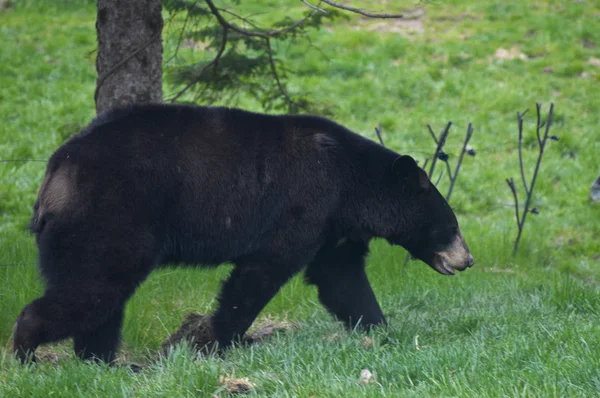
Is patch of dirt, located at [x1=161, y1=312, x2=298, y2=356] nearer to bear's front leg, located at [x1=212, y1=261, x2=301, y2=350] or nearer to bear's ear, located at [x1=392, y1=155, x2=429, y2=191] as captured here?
bear's front leg, located at [x1=212, y1=261, x2=301, y2=350]

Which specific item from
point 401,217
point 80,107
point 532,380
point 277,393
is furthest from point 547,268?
point 80,107

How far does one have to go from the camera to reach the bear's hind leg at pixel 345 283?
19.8 ft

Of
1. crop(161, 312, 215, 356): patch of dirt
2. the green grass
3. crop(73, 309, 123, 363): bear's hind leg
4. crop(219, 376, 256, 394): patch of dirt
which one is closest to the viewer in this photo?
crop(219, 376, 256, 394): patch of dirt

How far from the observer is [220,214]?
5387mm

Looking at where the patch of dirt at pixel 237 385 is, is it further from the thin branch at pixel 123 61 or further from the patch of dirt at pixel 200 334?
the thin branch at pixel 123 61

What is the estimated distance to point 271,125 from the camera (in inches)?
226

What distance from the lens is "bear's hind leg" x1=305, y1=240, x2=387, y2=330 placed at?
19.8 ft

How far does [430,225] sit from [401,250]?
7.21 feet

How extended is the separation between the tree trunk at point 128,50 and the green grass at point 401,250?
3.92 ft

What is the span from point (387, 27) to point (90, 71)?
6.88 meters

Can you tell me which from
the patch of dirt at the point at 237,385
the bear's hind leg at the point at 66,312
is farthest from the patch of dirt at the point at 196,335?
the patch of dirt at the point at 237,385

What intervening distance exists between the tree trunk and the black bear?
3.99ft

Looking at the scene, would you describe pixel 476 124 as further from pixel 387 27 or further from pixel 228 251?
pixel 228 251

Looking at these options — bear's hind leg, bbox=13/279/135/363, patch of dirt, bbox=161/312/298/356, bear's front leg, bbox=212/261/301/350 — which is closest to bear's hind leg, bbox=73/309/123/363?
bear's hind leg, bbox=13/279/135/363
